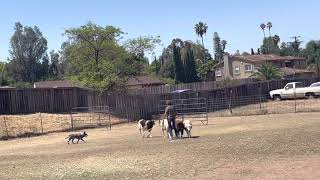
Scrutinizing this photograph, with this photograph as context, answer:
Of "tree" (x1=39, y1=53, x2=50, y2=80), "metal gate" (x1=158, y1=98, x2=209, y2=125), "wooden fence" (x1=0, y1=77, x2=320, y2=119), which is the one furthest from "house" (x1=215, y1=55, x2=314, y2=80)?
"metal gate" (x1=158, y1=98, x2=209, y2=125)

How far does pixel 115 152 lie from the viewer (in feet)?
68.4

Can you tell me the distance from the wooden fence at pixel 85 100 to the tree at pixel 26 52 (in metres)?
77.0

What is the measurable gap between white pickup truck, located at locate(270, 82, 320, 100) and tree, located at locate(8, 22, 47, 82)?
80802 mm

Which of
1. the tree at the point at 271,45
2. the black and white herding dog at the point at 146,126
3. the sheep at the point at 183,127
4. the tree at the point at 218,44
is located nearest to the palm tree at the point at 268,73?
the black and white herding dog at the point at 146,126

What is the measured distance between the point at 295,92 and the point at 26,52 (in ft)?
279

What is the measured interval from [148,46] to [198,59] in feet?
205

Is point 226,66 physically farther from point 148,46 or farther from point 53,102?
point 53,102

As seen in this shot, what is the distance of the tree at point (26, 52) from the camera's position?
124 m

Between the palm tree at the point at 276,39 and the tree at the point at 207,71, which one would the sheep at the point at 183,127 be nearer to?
the tree at the point at 207,71

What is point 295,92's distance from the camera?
170ft

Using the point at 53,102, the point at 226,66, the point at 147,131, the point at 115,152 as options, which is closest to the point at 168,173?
the point at 115,152

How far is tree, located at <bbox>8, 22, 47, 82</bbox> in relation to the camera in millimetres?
124375

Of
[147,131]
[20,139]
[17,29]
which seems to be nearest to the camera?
[147,131]

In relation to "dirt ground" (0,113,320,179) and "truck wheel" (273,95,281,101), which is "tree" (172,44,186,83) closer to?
"truck wheel" (273,95,281,101)
